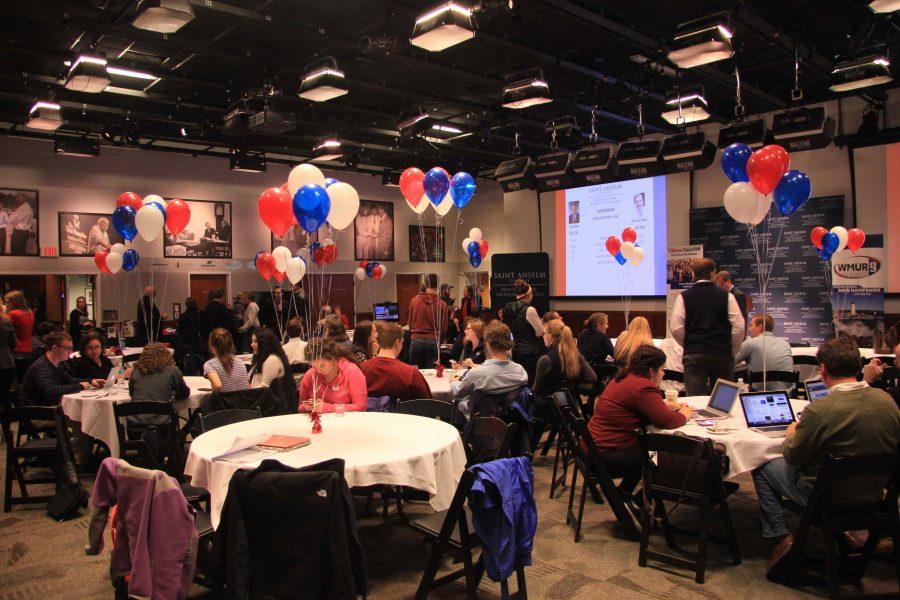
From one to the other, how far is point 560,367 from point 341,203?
2.25 m

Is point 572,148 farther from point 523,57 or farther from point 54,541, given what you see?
point 54,541

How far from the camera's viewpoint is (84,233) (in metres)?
12.6

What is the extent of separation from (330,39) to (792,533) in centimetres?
702

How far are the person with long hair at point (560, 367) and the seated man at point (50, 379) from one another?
3.85 meters

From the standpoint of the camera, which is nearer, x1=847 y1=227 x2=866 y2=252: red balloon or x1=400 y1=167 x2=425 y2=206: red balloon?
x1=400 y1=167 x2=425 y2=206: red balloon

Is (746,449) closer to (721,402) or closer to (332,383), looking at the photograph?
(721,402)

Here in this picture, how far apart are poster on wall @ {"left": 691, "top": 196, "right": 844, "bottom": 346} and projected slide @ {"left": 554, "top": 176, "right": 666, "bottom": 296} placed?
135cm

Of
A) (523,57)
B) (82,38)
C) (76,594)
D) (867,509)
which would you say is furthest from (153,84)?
(867,509)

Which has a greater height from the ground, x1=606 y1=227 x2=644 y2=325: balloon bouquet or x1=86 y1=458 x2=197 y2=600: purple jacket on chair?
x1=606 y1=227 x2=644 y2=325: balloon bouquet

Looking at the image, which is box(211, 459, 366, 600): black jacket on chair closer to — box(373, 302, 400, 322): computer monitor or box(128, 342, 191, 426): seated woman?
box(128, 342, 191, 426): seated woman

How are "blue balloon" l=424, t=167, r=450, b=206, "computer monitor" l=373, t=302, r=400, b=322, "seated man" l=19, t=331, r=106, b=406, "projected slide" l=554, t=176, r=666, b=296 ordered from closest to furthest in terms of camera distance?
"seated man" l=19, t=331, r=106, b=406 → "blue balloon" l=424, t=167, r=450, b=206 → "projected slide" l=554, t=176, r=666, b=296 → "computer monitor" l=373, t=302, r=400, b=322

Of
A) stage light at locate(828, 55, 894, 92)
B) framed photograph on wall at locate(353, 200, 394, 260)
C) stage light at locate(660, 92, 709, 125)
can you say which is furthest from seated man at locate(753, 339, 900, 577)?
framed photograph on wall at locate(353, 200, 394, 260)

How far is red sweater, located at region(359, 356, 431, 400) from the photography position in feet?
15.1

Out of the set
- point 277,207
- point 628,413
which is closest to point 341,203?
point 277,207
